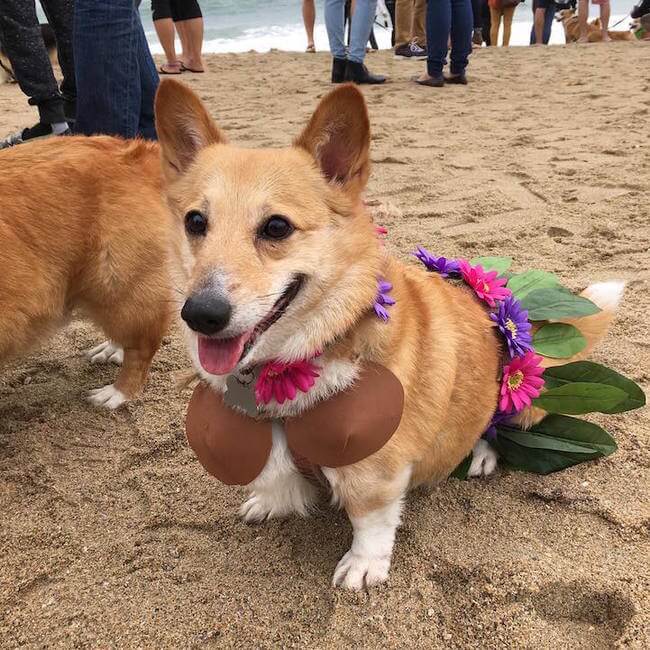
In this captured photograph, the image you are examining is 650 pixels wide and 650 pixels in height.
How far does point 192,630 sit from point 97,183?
156cm

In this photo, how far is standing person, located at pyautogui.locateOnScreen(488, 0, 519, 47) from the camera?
1328 centimetres

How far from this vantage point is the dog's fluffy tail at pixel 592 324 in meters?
2.04

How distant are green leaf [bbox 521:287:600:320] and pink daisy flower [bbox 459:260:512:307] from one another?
3.6 inches

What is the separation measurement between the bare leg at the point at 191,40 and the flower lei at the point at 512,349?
7341 millimetres

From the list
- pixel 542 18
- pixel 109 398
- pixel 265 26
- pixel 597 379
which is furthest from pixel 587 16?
pixel 265 26

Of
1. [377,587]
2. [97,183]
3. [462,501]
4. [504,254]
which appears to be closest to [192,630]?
[377,587]

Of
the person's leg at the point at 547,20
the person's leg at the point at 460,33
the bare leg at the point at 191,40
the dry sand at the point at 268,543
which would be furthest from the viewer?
the person's leg at the point at 547,20

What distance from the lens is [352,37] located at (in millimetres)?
7148

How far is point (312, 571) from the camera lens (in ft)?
5.92

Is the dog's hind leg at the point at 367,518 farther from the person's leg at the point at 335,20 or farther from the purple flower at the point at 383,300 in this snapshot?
the person's leg at the point at 335,20

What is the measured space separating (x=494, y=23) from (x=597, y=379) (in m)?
14.6

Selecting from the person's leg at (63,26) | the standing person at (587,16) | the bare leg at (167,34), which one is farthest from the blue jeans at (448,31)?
the standing person at (587,16)

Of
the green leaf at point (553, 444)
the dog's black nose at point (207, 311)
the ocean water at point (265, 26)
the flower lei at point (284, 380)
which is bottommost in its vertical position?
the ocean water at point (265, 26)

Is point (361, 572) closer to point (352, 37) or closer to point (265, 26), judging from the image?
point (352, 37)
